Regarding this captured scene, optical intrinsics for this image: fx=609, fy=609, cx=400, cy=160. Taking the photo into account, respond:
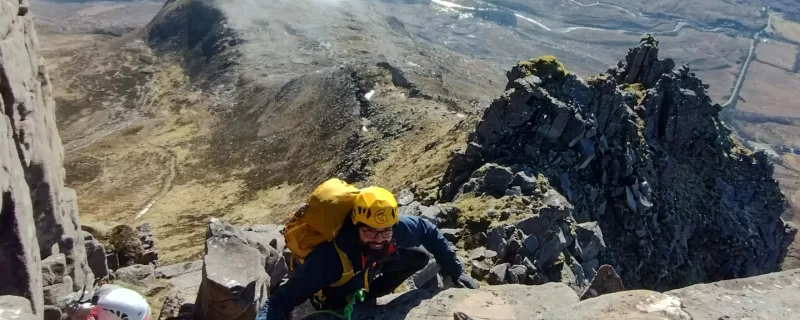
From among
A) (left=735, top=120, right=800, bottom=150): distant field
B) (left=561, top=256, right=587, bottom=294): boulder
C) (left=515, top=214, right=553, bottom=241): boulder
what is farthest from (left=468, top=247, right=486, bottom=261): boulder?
(left=735, top=120, right=800, bottom=150): distant field

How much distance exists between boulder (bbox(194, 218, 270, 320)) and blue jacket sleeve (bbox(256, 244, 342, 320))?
2.40 meters

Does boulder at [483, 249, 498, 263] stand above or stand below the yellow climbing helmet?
below

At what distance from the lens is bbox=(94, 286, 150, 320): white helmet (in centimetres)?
935

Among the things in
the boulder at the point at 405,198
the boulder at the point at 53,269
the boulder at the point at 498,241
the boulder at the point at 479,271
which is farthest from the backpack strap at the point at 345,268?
the boulder at the point at 405,198

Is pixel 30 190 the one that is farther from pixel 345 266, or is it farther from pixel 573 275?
pixel 573 275

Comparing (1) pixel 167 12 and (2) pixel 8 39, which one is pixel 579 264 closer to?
(2) pixel 8 39

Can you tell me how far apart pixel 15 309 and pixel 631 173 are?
2523 cm

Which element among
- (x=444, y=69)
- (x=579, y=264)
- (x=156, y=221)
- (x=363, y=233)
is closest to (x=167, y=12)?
(x=444, y=69)

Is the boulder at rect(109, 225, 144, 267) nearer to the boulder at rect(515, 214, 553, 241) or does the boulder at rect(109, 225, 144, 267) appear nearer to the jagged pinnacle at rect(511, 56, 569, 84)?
the boulder at rect(515, 214, 553, 241)

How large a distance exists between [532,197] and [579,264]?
274 centimetres

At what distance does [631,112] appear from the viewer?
1184 inches

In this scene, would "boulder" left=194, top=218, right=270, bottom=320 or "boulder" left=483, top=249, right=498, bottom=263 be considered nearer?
"boulder" left=194, top=218, right=270, bottom=320

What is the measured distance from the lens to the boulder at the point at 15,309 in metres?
7.86

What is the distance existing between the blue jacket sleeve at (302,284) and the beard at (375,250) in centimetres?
57
